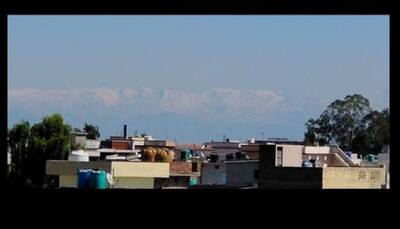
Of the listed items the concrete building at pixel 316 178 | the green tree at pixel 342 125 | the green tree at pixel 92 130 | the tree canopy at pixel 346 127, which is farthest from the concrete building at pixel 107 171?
the green tree at pixel 342 125

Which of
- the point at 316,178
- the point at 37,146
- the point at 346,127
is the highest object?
the point at 346,127

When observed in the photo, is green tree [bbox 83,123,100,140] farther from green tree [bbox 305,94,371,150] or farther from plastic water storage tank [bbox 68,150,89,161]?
green tree [bbox 305,94,371,150]

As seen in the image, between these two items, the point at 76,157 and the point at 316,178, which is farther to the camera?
the point at 76,157

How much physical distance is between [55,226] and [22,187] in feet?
0.41

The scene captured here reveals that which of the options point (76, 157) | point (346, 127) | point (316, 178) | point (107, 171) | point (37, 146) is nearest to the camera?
point (107, 171)

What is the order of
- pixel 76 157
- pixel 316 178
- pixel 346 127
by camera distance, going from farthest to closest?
pixel 76 157, pixel 346 127, pixel 316 178

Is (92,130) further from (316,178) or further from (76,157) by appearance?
(316,178)

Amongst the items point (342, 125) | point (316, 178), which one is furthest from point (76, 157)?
point (316, 178)

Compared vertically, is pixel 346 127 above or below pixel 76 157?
above

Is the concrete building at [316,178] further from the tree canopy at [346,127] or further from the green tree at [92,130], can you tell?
the green tree at [92,130]
